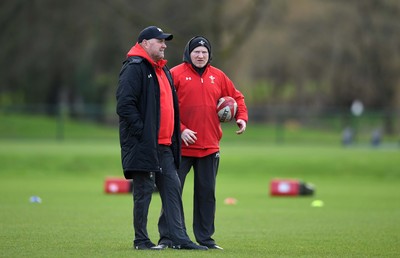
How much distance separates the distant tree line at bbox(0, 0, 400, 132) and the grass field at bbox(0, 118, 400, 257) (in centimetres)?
1132

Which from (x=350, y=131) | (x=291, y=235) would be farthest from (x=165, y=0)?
(x=291, y=235)

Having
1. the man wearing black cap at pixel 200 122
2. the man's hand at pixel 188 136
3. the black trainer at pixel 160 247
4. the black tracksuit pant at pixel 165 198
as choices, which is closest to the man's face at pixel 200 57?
the man wearing black cap at pixel 200 122

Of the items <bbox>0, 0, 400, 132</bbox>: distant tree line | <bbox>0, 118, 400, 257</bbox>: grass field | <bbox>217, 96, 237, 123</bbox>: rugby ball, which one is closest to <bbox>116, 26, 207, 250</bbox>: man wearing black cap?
<bbox>0, 118, 400, 257</bbox>: grass field

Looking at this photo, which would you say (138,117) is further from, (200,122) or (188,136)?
(200,122)

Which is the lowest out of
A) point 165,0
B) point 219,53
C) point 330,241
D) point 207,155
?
point 330,241

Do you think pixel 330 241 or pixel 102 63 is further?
pixel 102 63

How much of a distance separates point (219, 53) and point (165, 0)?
4.51m

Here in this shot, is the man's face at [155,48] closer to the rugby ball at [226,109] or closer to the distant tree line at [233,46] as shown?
the rugby ball at [226,109]

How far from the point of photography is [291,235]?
1291 centimetres

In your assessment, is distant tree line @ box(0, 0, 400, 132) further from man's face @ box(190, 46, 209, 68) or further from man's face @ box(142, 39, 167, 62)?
man's face @ box(142, 39, 167, 62)

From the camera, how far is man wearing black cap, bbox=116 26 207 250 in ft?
33.9

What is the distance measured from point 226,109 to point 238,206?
762 centimetres

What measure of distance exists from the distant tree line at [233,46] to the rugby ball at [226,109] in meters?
34.0

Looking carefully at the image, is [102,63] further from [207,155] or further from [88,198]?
[207,155]
